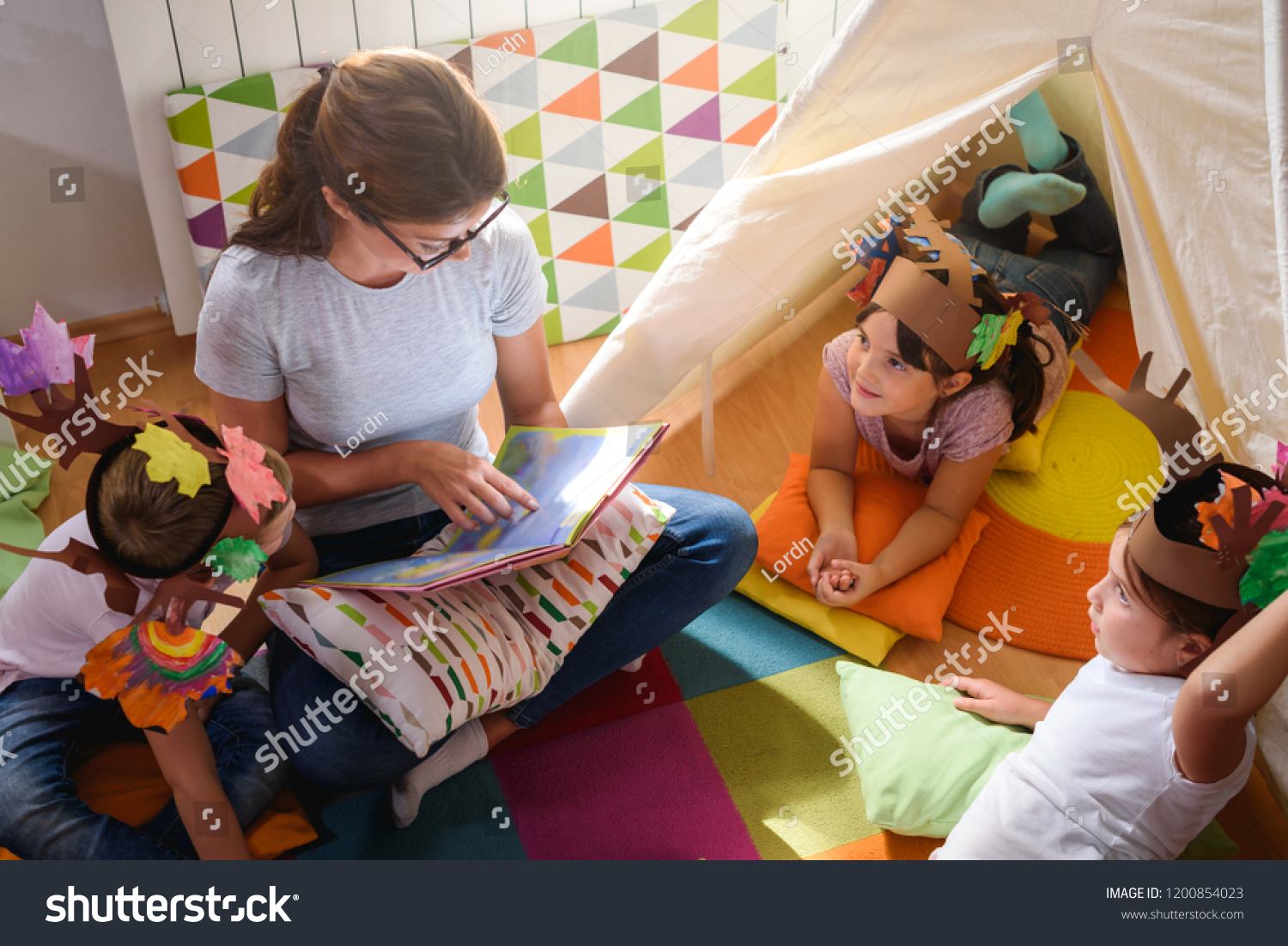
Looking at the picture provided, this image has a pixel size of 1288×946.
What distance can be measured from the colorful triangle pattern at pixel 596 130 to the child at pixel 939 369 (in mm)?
470

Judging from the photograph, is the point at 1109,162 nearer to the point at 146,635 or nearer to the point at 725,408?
the point at 725,408

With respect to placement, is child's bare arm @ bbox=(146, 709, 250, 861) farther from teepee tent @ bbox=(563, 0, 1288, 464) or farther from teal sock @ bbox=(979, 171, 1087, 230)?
teal sock @ bbox=(979, 171, 1087, 230)

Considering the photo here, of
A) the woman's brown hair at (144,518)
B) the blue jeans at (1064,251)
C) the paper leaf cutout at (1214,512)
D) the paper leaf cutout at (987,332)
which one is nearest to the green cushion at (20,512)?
the woman's brown hair at (144,518)

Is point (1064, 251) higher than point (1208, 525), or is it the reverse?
point (1208, 525)

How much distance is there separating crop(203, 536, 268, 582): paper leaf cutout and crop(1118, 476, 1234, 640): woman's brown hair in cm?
79

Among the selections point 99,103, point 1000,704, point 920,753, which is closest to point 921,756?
point 920,753

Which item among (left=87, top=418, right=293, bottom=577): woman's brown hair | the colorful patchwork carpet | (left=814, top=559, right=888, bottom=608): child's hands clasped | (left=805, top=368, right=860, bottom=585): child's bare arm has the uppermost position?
(left=87, top=418, right=293, bottom=577): woman's brown hair

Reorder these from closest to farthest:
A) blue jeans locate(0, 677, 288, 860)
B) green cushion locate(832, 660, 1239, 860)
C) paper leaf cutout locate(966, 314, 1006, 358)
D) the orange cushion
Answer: blue jeans locate(0, 677, 288, 860) < green cushion locate(832, 660, 1239, 860) < paper leaf cutout locate(966, 314, 1006, 358) < the orange cushion

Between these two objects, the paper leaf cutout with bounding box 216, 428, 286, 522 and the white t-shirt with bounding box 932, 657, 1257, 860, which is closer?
the paper leaf cutout with bounding box 216, 428, 286, 522

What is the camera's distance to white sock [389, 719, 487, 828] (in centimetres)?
109

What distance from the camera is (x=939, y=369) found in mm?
1238

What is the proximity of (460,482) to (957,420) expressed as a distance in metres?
0.68

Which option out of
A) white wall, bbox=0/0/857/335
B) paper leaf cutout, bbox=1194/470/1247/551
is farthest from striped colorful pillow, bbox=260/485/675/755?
white wall, bbox=0/0/857/335

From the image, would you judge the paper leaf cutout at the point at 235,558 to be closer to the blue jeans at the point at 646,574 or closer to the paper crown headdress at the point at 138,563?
the paper crown headdress at the point at 138,563
